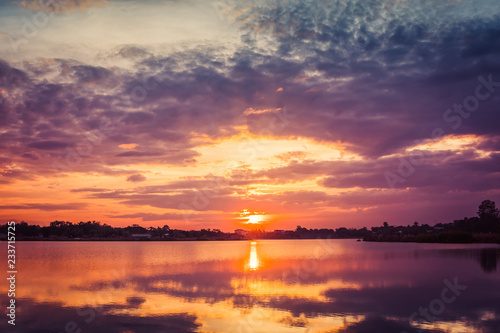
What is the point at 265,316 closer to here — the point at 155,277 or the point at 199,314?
the point at 199,314

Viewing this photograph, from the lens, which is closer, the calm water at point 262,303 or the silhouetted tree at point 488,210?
the calm water at point 262,303

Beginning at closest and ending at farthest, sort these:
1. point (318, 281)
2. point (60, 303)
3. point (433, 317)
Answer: point (433, 317), point (60, 303), point (318, 281)

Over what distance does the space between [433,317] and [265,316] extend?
976 cm

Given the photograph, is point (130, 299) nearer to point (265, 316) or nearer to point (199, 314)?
point (199, 314)

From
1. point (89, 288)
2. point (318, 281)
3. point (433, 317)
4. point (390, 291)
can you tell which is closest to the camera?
point (433, 317)

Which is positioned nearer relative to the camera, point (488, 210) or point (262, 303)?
point (262, 303)

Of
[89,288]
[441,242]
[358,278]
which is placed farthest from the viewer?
[441,242]

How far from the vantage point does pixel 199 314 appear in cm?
2542

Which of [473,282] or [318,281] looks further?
[318,281]

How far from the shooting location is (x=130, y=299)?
30688 mm

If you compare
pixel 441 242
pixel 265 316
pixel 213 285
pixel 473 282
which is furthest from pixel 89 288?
pixel 441 242

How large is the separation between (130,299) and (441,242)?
136 metres

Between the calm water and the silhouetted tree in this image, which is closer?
the calm water

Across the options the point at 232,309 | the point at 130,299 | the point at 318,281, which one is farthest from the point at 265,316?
the point at 318,281
